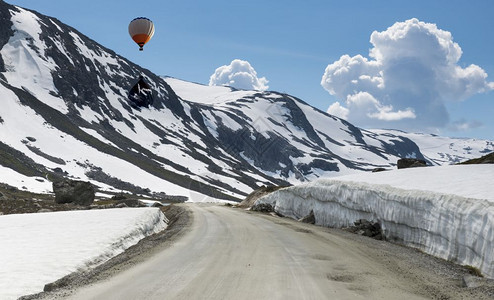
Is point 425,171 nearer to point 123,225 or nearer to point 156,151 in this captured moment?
point 123,225

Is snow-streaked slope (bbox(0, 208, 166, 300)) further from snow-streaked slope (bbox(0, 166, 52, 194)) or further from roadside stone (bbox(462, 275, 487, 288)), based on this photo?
snow-streaked slope (bbox(0, 166, 52, 194))

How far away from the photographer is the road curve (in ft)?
25.8

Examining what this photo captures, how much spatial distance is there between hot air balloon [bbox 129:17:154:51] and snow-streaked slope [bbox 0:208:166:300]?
110ft

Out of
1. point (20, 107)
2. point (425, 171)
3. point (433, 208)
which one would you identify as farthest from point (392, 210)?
point (20, 107)

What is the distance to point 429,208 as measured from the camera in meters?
14.7

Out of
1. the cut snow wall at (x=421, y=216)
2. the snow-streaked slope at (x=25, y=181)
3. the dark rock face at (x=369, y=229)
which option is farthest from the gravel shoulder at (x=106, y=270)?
the snow-streaked slope at (x=25, y=181)

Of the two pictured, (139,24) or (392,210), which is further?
(139,24)

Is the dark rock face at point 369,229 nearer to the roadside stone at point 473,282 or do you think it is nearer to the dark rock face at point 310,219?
the dark rock face at point 310,219

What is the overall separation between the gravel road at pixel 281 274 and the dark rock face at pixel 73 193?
39.4m

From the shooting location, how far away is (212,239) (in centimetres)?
1592

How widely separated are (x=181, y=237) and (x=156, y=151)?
572 feet

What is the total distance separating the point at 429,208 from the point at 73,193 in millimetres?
44517

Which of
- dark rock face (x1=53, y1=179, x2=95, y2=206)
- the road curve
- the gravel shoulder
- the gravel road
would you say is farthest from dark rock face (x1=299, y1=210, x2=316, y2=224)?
dark rock face (x1=53, y1=179, x2=95, y2=206)

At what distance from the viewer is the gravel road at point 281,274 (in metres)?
7.94
